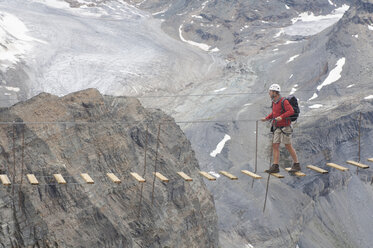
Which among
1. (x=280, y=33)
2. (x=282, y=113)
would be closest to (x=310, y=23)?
(x=280, y=33)

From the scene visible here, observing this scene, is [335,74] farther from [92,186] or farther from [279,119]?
[279,119]

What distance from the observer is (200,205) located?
18.3m

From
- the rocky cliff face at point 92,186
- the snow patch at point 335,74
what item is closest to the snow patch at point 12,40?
the snow patch at point 335,74

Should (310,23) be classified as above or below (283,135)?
below

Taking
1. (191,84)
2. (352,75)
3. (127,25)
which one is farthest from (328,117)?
(127,25)

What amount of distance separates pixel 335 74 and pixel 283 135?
3748 cm

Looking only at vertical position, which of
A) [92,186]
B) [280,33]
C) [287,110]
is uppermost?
[287,110]

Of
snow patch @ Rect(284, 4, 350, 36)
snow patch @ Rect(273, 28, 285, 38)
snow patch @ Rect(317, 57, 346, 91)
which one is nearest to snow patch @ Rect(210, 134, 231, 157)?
snow patch @ Rect(317, 57, 346, 91)

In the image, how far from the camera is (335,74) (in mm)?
46750

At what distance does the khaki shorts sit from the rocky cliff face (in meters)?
5.56

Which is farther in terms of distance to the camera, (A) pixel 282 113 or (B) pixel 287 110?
(A) pixel 282 113

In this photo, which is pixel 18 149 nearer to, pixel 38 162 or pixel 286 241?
pixel 38 162

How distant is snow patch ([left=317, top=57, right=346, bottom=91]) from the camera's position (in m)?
45.8

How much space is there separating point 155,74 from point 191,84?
4016mm
